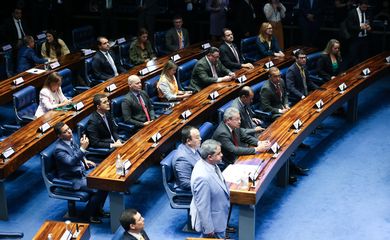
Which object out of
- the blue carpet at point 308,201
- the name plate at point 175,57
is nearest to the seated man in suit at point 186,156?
the blue carpet at point 308,201

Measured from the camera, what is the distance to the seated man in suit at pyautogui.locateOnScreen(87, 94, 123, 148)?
8320 mm

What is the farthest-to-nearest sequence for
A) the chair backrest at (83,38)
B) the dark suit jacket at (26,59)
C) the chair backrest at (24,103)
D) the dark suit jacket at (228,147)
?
1. the chair backrest at (83,38)
2. the dark suit jacket at (26,59)
3. the chair backrest at (24,103)
4. the dark suit jacket at (228,147)

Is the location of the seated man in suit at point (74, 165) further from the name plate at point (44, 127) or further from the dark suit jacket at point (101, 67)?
the dark suit jacket at point (101, 67)

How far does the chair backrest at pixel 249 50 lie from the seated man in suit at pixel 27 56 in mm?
3460

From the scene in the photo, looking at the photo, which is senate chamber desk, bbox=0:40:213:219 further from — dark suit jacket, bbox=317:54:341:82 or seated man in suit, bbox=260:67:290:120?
dark suit jacket, bbox=317:54:341:82

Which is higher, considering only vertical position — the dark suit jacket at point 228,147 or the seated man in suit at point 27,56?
the seated man in suit at point 27,56

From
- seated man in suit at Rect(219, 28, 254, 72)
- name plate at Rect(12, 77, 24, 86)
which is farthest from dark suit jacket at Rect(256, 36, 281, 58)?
name plate at Rect(12, 77, 24, 86)

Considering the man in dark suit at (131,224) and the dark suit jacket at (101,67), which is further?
the dark suit jacket at (101,67)

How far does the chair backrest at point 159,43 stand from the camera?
42.8 ft

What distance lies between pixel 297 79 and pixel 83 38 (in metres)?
4.90

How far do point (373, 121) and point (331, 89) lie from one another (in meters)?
1.28

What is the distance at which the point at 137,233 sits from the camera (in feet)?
19.1

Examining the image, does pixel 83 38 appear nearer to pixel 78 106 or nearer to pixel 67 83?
pixel 67 83

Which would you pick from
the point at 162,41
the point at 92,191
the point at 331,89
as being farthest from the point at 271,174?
the point at 162,41
